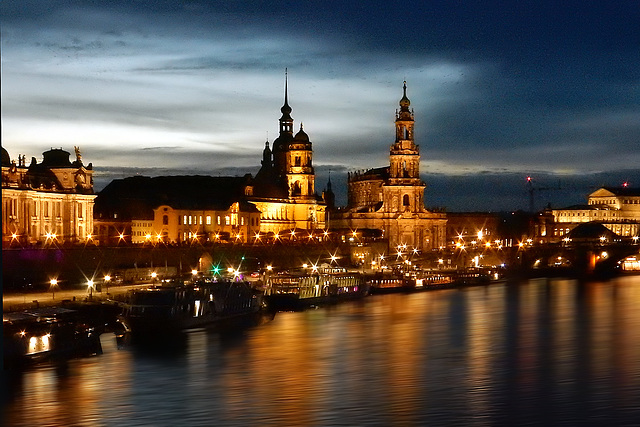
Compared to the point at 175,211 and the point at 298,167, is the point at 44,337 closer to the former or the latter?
the point at 175,211

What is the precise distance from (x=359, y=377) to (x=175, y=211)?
191 feet

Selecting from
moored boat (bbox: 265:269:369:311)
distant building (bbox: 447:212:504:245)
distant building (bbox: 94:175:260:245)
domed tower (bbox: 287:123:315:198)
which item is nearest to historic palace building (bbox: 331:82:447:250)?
domed tower (bbox: 287:123:315:198)

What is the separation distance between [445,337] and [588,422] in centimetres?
1841

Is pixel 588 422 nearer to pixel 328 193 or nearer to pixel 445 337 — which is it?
pixel 445 337

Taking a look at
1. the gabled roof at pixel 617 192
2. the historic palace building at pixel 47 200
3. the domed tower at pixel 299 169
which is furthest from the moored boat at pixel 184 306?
the gabled roof at pixel 617 192

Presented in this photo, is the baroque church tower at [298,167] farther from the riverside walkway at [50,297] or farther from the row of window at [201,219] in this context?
the riverside walkway at [50,297]

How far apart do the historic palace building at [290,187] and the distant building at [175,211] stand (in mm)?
3868

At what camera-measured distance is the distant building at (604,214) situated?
150750 millimetres

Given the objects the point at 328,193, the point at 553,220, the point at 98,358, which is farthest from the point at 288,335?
the point at 553,220

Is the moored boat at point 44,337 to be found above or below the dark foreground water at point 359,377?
above

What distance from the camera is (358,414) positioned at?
27641 millimetres

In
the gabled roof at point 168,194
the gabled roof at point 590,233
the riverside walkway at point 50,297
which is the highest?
the gabled roof at point 168,194

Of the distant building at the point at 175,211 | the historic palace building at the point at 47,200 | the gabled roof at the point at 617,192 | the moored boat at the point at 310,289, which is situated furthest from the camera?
the gabled roof at the point at 617,192

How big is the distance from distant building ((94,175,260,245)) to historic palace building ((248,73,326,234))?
3868mm
